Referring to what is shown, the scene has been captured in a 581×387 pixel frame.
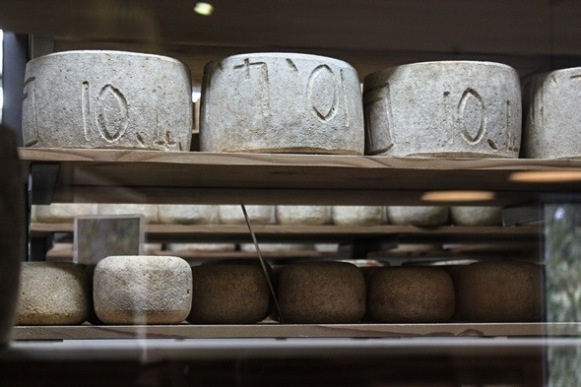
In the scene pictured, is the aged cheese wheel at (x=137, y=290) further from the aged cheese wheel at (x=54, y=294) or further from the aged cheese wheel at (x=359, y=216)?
the aged cheese wheel at (x=359, y=216)

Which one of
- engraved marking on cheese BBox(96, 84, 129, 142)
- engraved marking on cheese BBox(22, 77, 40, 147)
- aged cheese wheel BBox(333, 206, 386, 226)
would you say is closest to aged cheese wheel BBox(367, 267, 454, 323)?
aged cheese wheel BBox(333, 206, 386, 226)

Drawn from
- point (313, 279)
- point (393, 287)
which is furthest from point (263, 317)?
point (393, 287)

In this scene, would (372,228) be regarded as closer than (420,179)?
No

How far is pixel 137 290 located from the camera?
1.75 m

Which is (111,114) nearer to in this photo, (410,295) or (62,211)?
(62,211)

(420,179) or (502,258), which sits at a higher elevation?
(420,179)

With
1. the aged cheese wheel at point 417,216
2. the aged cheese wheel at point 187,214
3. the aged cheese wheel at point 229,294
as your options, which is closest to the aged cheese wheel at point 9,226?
the aged cheese wheel at point 229,294

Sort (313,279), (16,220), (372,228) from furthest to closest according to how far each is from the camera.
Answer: (372,228) → (313,279) → (16,220)

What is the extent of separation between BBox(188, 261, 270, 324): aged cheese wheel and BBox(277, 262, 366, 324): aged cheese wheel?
→ 0.05 meters

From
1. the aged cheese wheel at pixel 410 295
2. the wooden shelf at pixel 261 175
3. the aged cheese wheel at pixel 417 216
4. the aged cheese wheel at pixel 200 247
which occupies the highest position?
the wooden shelf at pixel 261 175

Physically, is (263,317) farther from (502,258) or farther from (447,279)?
(502,258)

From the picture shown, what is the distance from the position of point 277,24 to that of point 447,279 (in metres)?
0.65

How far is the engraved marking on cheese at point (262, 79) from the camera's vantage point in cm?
178

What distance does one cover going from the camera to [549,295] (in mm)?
1817
